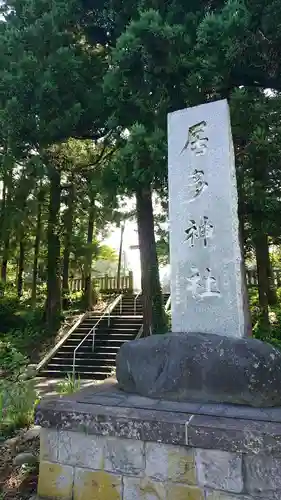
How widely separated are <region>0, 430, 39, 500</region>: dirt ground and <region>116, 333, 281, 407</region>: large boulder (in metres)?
1.09

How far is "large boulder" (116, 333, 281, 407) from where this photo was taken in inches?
106

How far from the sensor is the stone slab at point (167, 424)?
2.18 m

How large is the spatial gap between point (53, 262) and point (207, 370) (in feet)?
33.7

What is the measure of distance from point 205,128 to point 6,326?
1068 centimetres

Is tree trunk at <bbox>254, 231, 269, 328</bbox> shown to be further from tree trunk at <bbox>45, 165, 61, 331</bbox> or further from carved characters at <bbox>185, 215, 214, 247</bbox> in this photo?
carved characters at <bbox>185, 215, 214, 247</bbox>

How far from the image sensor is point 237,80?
5.94 m

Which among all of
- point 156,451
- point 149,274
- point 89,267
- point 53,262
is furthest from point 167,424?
point 89,267

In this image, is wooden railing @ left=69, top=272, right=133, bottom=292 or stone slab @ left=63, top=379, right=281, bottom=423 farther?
wooden railing @ left=69, top=272, right=133, bottom=292

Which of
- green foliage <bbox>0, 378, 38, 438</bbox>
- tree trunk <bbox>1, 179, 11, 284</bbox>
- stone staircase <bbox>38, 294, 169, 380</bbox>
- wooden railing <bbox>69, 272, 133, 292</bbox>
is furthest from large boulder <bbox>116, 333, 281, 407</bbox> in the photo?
wooden railing <bbox>69, 272, 133, 292</bbox>

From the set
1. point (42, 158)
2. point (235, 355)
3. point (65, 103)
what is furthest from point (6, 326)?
point (235, 355)

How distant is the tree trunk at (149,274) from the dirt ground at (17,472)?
4.90 meters

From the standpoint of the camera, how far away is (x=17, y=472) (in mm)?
3238

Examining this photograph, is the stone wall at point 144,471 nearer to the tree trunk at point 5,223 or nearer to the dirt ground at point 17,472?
the dirt ground at point 17,472

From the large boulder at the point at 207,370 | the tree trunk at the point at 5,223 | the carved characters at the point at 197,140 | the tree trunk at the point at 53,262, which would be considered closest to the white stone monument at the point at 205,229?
the carved characters at the point at 197,140
